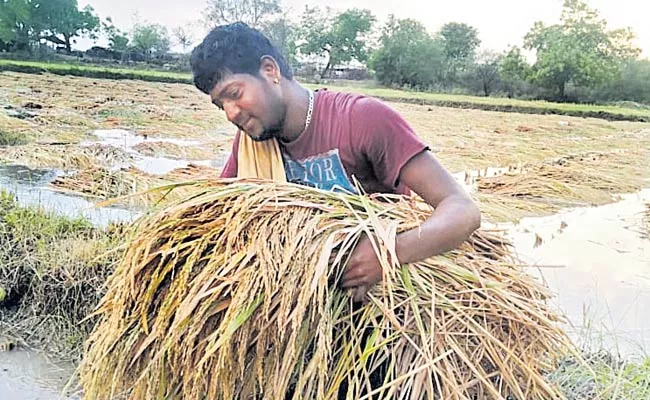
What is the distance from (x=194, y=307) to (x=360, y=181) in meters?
0.49

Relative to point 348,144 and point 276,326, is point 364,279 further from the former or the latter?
point 348,144

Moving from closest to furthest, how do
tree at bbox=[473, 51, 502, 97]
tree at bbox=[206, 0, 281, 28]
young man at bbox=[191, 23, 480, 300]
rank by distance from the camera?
young man at bbox=[191, 23, 480, 300] < tree at bbox=[206, 0, 281, 28] < tree at bbox=[473, 51, 502, 97]

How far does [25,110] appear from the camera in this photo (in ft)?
35.4

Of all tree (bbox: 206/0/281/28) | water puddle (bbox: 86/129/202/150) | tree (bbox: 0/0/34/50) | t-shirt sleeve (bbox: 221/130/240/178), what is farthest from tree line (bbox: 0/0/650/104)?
t-shirt sleeve (bbox: 221/130/240/178)

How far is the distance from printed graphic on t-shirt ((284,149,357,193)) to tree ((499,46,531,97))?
77.5 ft

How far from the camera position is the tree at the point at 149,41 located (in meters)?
21.6

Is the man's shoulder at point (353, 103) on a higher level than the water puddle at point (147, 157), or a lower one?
higher

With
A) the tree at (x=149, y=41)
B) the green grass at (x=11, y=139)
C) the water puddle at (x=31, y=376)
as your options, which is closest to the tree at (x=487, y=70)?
the tree at (x=149, y=41)

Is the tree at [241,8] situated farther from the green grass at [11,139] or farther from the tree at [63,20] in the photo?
the tree at [63,20]

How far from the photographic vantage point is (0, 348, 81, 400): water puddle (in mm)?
2291

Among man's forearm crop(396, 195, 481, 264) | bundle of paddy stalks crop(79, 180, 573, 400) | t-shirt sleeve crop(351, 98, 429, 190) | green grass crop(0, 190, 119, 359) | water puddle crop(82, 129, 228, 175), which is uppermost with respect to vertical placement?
t-shirt sleeve crop(351, 98, 429, 190)

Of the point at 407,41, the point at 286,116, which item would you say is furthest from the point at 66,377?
the point at 407,41

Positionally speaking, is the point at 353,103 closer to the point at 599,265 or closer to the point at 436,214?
the point at 436,214

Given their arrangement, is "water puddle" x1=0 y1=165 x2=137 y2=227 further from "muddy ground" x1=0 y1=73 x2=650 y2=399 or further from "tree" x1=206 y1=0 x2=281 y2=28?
"tree" x1=206 y1=0 x2=281 y2=28
